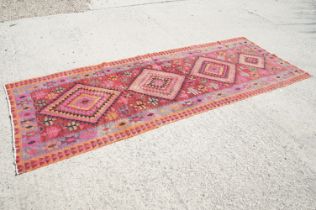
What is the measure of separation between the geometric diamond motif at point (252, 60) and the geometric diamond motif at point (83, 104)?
6.12 feet

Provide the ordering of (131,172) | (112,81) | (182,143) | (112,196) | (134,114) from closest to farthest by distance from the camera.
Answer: (112,196), (131,172), (182,143), (134,114), (112,81)

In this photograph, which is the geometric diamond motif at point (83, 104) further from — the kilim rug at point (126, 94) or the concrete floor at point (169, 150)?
the concrete floor at point (169, 150)

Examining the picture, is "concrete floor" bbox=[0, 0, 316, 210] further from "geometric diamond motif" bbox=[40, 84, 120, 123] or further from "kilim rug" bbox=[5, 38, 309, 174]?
"geometric diamond motif" bbox=[40, 84, 120, 123]

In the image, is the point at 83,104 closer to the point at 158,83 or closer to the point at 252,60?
the point at 158,83

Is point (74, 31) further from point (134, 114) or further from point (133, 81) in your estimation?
point (134, 114)

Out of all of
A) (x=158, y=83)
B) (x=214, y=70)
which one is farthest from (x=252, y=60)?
(x=158, y=83)

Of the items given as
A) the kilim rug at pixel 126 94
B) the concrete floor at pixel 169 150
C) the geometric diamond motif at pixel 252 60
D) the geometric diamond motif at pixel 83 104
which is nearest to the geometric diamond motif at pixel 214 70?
the kilim rug at pixel 126 94

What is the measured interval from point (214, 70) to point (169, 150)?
153 cm

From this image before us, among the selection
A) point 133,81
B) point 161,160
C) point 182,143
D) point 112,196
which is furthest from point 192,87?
point 112,196

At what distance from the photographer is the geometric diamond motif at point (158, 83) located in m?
2.92

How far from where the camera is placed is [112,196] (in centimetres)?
188

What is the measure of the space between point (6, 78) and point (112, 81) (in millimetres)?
1151

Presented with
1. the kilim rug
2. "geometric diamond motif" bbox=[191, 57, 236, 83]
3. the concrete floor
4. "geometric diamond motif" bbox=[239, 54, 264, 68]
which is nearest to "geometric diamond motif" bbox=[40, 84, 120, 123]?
the kilim rug

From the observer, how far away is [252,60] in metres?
3.71
